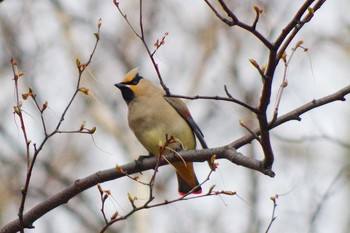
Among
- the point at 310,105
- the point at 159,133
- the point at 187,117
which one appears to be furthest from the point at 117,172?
the point at 187,117

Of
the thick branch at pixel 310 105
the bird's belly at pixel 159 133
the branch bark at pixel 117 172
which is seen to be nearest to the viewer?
the thick branch at pixel 310 105

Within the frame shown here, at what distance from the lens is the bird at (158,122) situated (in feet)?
20.0

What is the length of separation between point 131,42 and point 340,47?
336 cm

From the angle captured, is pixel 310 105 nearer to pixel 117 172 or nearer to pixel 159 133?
pixel 117 172

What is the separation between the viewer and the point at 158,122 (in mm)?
6156

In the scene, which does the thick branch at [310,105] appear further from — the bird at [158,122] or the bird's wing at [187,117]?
the bird's wing at [187,117]

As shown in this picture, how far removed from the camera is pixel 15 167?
12.4 metres

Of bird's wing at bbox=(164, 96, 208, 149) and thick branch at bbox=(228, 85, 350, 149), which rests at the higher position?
bird's wing at bbox=(164, 96, 208, 149)

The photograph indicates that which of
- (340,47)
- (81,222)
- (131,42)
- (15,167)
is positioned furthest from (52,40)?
(340,47)

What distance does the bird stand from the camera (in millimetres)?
6102

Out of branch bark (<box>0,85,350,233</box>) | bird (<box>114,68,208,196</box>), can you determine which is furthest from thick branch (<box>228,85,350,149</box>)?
bird (<box>114,68,208,196</box>)

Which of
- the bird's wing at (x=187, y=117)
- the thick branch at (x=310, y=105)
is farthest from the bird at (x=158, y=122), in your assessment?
the thick branch at (x=310, y=105)

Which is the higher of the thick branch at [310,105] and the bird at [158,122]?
the bird at [158,122]

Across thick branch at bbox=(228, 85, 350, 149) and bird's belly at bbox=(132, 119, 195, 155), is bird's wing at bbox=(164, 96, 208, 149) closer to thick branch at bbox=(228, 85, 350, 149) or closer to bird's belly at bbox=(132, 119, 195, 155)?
bird's belly at bbox=(132, 119, 195, 155)
